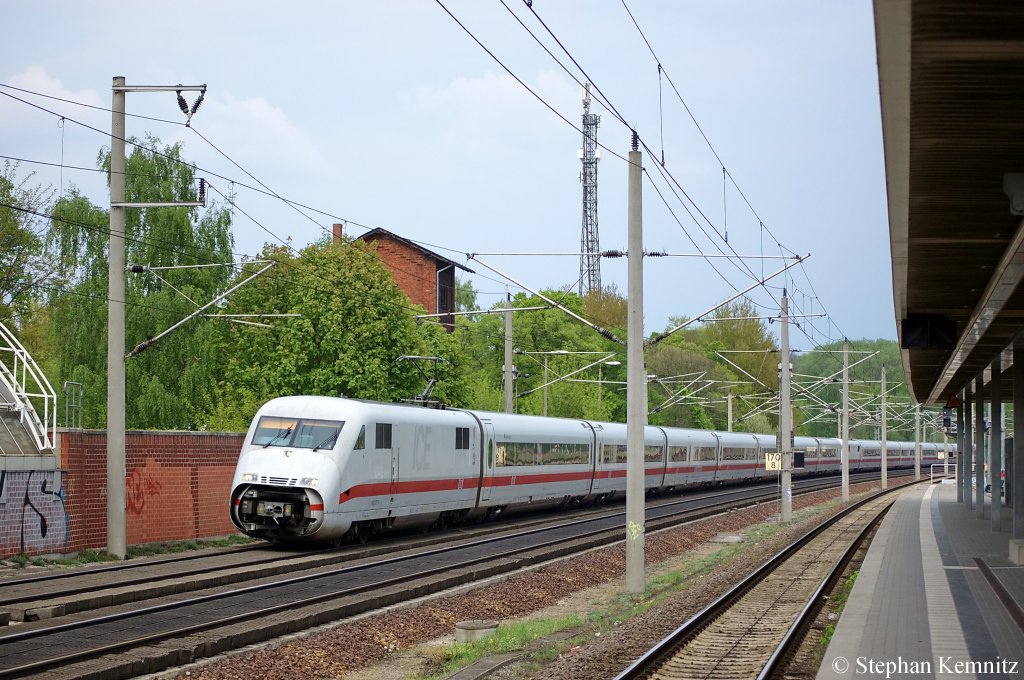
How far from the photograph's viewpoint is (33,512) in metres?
20.2

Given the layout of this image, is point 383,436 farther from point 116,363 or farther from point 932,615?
point 932,615

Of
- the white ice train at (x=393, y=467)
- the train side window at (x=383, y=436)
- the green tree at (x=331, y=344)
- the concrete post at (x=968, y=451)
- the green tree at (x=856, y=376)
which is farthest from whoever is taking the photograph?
the green tree at (x=856, y=376)

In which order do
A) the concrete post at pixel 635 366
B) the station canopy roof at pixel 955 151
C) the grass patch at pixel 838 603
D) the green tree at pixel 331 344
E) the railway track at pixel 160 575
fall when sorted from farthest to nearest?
the green tree at pixel 331 344 → the concrete post at pixel 635 366 → the railway track at pixel 160 575 → the grass patch at pixel 838 603 → the station canopy roof at pixel 955 151

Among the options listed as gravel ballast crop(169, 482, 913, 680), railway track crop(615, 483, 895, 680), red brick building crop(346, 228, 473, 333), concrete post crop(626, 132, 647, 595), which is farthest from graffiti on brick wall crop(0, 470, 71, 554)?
red brick building crop(346, 228, 473, 333)

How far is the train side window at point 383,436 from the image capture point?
77.4 feet

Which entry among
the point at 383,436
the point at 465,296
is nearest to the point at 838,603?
the point at 383,436

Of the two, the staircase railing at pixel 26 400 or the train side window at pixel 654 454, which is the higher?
the staircase railing at pixel 26 400

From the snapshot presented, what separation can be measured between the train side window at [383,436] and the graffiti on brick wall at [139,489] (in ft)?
15.5

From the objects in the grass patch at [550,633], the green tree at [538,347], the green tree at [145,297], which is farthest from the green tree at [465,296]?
the grass patch at [550,633]

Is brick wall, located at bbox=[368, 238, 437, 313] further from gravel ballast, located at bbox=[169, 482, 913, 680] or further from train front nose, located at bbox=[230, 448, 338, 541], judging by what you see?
train front nose, located at bbox=[230, 448, 338, 541]

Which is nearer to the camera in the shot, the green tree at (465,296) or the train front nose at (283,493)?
the train front nose at (283,493)

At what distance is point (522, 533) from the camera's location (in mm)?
27984

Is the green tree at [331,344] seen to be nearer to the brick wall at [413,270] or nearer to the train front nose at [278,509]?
the train front nose at [278,509]

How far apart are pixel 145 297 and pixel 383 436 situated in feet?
80.6
